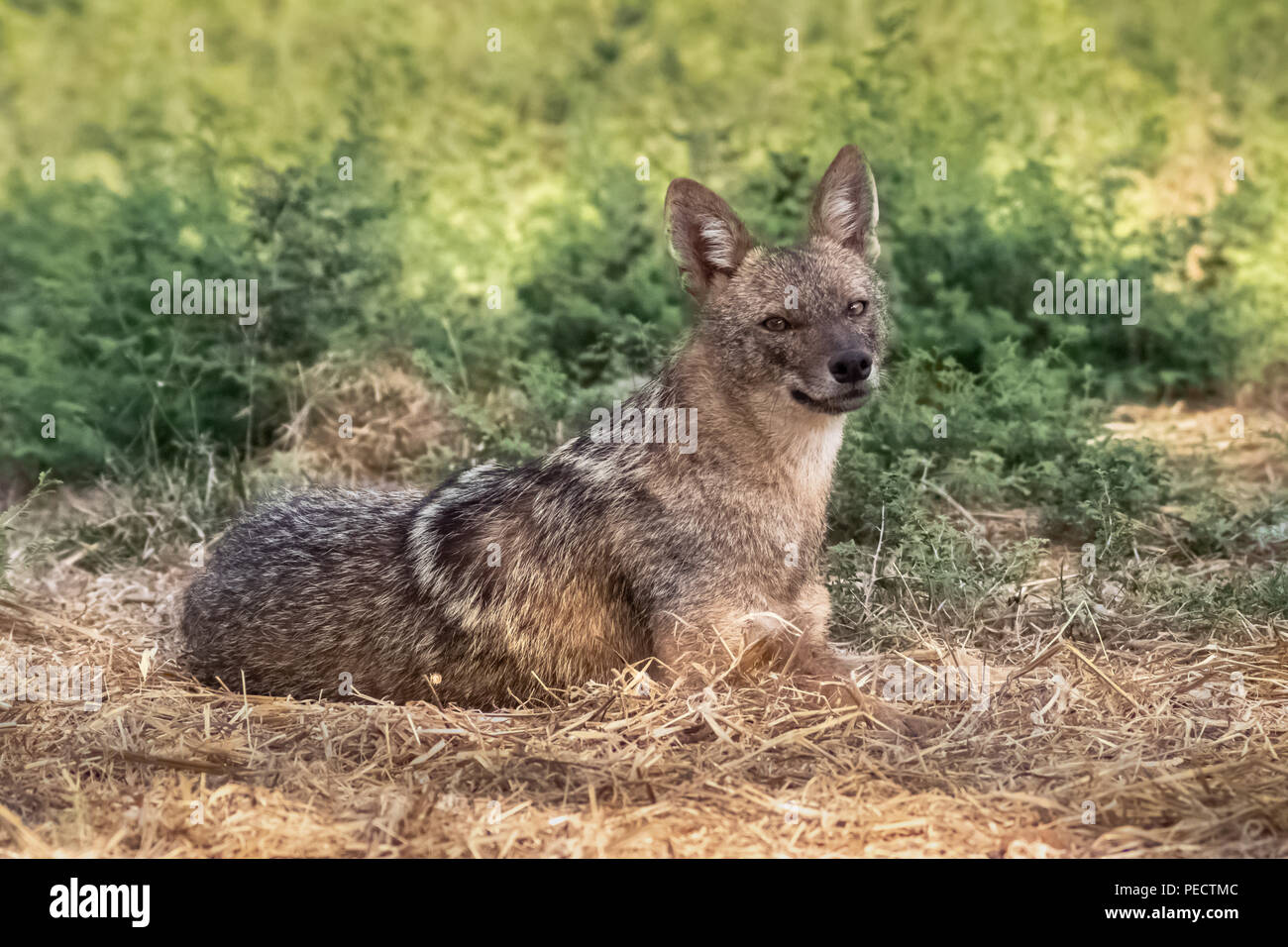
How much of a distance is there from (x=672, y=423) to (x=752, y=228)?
4007mm

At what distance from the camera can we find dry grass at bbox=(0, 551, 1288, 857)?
4656 millimetres

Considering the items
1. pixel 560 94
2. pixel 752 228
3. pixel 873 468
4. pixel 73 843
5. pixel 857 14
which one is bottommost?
pixel 73 843

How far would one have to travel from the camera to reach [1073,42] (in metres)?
12.3

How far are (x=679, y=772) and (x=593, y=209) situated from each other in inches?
265

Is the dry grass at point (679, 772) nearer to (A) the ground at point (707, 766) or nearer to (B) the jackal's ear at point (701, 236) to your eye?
(A) the ground at point (707, 766)

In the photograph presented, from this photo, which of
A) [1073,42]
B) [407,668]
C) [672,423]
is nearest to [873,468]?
[672,423]

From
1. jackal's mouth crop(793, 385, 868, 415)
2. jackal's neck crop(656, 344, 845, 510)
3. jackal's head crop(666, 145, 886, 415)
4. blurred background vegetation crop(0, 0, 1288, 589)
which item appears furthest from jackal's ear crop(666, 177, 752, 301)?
blurred background vegetation crop(0, 0, 1288, 589)

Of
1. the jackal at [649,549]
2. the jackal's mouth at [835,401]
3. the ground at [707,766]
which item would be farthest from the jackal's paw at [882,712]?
the jackal's mouth at [835,401]

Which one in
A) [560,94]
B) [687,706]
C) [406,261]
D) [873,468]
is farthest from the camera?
[560,94]

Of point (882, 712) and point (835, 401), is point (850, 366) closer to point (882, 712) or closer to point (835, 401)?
point (835, 401)

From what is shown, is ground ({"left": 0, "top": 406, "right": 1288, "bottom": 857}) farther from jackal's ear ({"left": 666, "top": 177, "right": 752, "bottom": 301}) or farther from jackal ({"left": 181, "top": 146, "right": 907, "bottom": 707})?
jackal's ear ({"left": 666, "top": 177, "right": 752, "bottom": 301})

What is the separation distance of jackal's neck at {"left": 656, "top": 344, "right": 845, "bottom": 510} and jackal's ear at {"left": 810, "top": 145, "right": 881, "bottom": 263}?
951mm

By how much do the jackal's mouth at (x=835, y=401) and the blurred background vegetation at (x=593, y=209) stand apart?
1.45 m

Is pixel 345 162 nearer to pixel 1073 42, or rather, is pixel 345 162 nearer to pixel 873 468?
pixel 873 468
